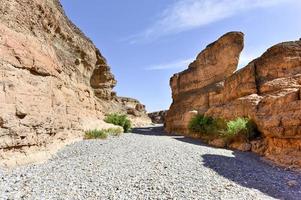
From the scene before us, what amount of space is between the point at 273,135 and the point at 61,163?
9.13 m

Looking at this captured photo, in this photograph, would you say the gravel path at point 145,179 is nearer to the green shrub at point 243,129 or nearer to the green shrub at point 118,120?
the green shrub at point 243,129

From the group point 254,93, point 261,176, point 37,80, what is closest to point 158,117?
point 254,93

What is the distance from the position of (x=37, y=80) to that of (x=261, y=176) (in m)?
8.16

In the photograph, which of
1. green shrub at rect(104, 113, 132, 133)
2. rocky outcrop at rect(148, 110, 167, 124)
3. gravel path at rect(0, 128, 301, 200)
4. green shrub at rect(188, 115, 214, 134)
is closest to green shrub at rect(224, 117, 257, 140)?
green shrub at rect(188, 115, 214, 134)

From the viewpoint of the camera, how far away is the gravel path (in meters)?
5.42

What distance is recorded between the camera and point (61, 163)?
25.3 ft

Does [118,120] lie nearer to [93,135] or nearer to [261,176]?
[93,135]

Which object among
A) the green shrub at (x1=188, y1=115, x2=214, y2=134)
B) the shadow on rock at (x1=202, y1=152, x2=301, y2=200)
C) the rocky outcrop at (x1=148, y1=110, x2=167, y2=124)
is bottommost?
the shadow on rock at (x1=202, y1=152, x2=301, y2=200)

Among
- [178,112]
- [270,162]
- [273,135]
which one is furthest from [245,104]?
[178,112]

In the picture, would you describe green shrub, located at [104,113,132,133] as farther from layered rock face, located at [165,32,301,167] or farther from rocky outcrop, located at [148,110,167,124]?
rocky outcrop, located at [148,110,167,124]

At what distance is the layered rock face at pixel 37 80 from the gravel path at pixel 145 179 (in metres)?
1.15

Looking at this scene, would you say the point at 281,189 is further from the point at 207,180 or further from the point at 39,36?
the point at 39,36

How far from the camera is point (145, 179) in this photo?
20.7 ft

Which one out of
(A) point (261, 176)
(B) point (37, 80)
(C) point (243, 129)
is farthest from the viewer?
(C) point (243, 129)
